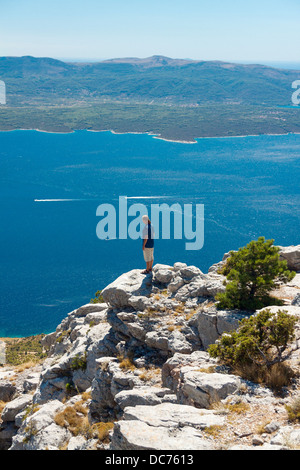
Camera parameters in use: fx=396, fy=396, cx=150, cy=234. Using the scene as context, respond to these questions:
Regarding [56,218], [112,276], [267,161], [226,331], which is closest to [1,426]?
[226,331]

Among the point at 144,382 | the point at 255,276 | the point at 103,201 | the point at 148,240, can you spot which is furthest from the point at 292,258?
the point at 103,201

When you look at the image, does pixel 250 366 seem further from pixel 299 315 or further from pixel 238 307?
pixel 238 307

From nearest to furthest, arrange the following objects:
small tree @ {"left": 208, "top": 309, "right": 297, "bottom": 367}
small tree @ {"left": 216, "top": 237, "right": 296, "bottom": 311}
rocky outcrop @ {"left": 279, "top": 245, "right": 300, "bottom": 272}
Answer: small tree @ {"left": 208, "top": 309, "right": 297, "bottom": 367}
small tree @ {"left": 216, "top": 237, "right": 296, "bottom": 311}
rocky outcrop @ {"left": 279, "top": 245, "right": 300, "bottom": 272}

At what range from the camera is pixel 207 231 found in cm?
7519

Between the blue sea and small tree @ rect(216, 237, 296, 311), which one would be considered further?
the blue sea

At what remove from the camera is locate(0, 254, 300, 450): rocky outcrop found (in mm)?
7820

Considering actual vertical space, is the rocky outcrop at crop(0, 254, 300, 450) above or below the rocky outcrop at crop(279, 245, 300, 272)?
below

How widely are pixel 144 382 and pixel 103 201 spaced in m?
83.6

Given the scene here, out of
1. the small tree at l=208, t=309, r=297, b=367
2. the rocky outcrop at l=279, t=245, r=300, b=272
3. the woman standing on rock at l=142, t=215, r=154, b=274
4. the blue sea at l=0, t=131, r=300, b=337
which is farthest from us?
the blue sea at l=0, t=131, r=300, b=337

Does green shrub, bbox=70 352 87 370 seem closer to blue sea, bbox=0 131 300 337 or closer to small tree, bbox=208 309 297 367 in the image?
small tree, bbox=208 309 297 367

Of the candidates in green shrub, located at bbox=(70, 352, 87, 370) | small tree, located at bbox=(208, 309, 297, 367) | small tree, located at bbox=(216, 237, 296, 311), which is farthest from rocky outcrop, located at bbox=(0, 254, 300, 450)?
small tree, located at bbox=(216, 237, 296, 311)

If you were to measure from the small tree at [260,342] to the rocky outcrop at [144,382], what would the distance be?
41 cm

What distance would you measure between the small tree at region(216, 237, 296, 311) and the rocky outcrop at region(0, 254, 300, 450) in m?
0.58
